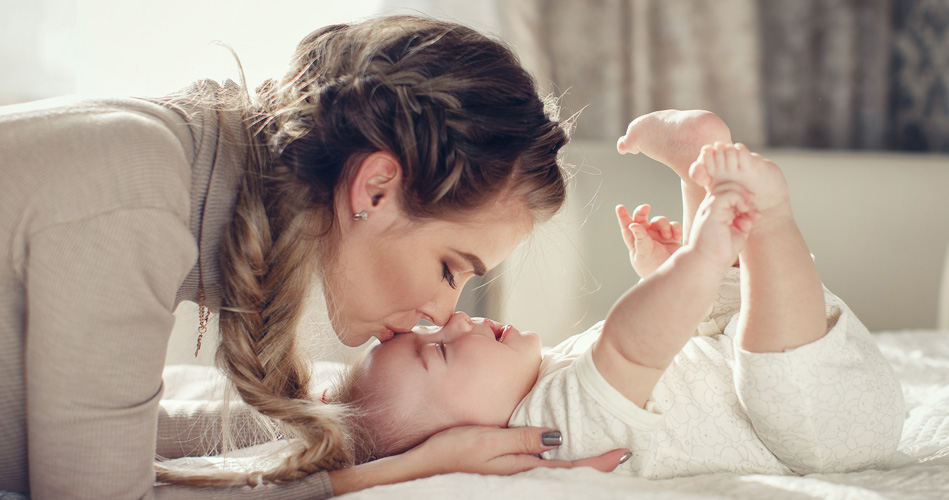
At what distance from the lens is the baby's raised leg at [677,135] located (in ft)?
3.06

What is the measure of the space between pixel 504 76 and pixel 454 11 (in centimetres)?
138

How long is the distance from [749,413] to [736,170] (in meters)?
0.34

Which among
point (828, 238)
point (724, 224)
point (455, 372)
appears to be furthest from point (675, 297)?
point (828, 238)

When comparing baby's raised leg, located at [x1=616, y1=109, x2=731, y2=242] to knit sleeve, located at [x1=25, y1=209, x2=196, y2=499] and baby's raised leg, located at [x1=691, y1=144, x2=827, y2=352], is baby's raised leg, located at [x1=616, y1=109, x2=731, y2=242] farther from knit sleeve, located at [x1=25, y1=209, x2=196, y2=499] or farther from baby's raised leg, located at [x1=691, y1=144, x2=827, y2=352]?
knit sleeve, located at [x1=25, y1=209, x2=196, y2=499]

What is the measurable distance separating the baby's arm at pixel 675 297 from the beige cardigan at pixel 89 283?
1.64 feet

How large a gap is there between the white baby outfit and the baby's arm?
0.05m

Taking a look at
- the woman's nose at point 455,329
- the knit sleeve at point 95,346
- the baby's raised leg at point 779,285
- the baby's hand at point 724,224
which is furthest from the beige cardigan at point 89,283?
the baby's raised leg at point 779,285

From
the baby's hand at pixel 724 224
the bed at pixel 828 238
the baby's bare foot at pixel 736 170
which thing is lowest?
the bed at pixel 828 238

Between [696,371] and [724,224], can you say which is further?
[696,371]

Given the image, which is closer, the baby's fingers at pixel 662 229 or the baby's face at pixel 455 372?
the baby's face at pixel 455 372

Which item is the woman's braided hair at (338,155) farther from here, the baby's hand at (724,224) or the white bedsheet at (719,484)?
the baby's hand at (724,224)

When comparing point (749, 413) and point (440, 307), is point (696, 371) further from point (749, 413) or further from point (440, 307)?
point (440, 307)

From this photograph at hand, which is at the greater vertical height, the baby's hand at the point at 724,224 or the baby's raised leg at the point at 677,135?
the baby's raised leg at the point at 677,135

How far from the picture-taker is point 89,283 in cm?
68
